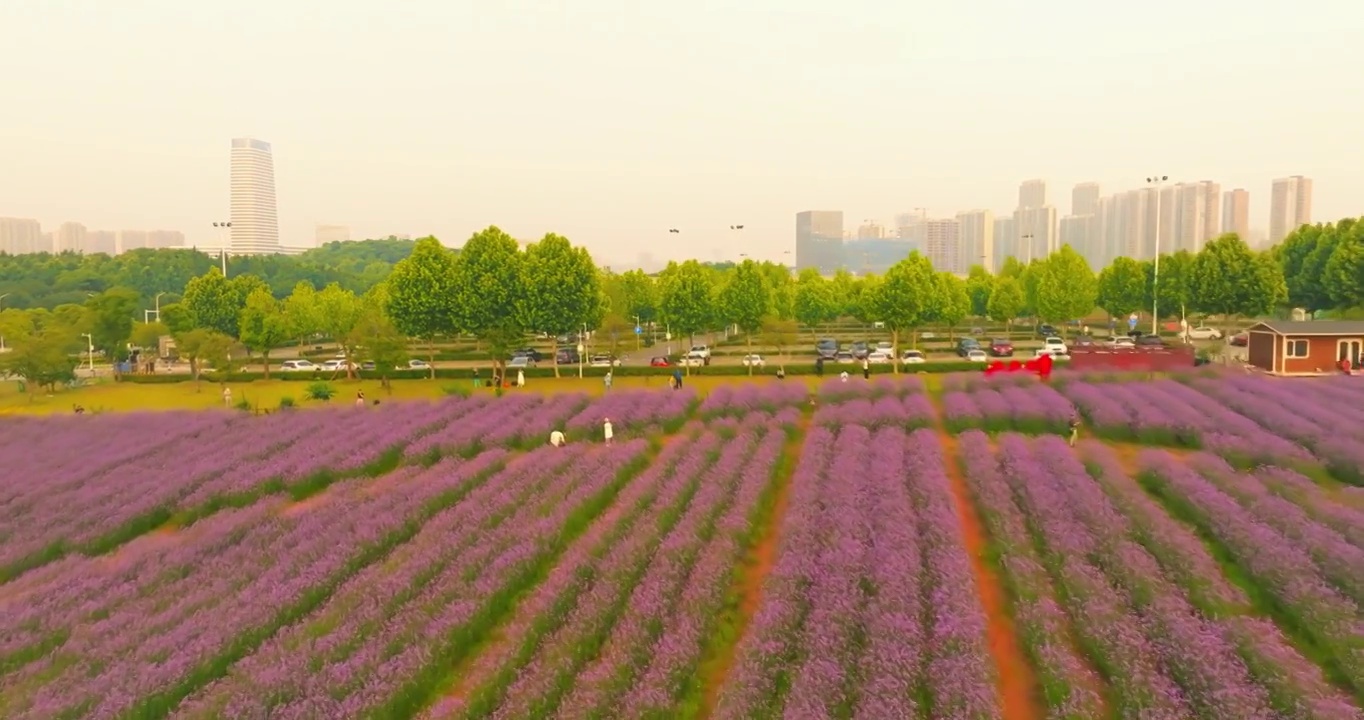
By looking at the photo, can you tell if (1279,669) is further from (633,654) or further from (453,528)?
(453,528)

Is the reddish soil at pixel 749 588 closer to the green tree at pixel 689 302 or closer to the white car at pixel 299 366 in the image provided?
the green tree at pixel 689 302

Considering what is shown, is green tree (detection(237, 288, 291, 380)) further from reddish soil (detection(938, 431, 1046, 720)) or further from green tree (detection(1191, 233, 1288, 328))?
green tree (detection(1191, 233, 1288, 328))

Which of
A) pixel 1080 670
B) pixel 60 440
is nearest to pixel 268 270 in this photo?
pixel 60 440

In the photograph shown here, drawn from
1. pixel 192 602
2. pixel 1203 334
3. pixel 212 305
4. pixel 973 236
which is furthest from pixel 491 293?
pixel 973 236

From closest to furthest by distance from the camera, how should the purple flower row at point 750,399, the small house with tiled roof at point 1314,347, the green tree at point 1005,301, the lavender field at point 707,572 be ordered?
the lavender field at point 707,572, the purple flower row at point 750,399, the small house with tiled roof at point 1314,347, the green tree at point 1005,301

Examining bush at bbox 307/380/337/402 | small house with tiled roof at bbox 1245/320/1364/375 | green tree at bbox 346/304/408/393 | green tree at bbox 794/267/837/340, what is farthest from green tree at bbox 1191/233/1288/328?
bush at bbox 307/380/337/402

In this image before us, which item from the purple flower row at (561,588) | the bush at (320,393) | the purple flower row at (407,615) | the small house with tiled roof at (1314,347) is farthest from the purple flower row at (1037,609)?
the bush at (320,393)
